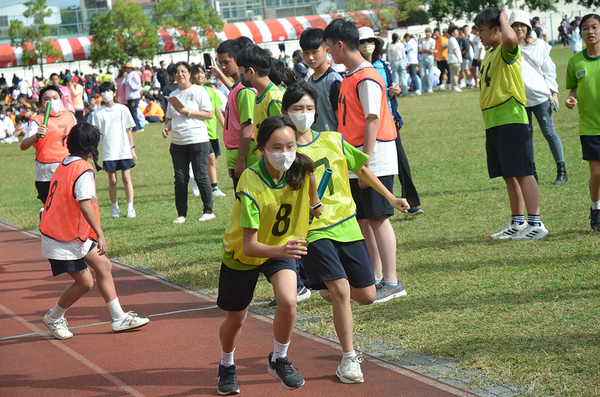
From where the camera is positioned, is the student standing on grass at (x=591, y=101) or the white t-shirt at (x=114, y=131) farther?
the white t-shirt at (x=114, y=131)

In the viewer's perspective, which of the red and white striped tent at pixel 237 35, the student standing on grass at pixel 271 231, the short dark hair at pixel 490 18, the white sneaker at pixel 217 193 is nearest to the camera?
the student standing on grass at pixel 271 231

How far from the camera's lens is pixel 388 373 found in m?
4.14

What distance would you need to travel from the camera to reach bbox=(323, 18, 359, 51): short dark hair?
5109mm

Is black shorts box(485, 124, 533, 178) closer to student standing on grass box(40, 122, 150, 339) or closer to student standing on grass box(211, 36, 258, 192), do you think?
student standing on grass box(211, 36, 258, 192)

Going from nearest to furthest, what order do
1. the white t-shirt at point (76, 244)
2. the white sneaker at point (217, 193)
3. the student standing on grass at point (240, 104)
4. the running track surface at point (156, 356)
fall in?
the running track surface at point (156, 356) → the white t-shirt at point (76, 244) → the student standing on grass at point (240, 104) → the white sneaker at point (217, 193)

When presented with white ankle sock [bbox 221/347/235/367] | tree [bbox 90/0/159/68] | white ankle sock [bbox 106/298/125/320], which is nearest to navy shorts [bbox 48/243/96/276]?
white ankle sock [bbox 106/298/125/320]

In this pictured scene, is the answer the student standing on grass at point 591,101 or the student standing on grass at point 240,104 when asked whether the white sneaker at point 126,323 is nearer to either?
the student standing on grass at point 240,104

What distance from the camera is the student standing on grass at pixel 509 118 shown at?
663 cm

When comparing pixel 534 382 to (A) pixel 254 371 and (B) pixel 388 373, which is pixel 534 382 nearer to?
(B) pixel 388 373

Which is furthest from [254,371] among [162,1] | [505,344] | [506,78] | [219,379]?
[162,1]

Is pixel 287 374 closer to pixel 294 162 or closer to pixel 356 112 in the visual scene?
pixel 294 162

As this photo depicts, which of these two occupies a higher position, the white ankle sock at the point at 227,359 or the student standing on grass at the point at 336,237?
the student standing on grass at the point at 336,237

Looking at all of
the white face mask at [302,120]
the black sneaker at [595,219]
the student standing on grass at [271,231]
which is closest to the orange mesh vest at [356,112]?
the white face mask at [302,120]

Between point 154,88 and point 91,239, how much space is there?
29.3m
